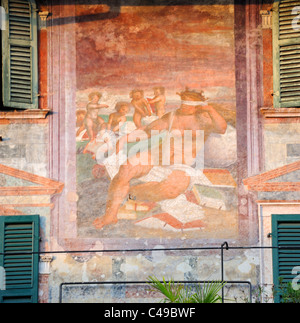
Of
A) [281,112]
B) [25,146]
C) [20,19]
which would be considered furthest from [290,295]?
[20,19]

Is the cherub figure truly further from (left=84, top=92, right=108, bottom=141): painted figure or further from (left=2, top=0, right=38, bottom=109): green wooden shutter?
(left=2, top=0, right=38, bottom=109): green wooden shutter

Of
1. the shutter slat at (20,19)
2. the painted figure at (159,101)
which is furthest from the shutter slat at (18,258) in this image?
the shutter slat at (20,19)

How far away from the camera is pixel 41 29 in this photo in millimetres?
12031

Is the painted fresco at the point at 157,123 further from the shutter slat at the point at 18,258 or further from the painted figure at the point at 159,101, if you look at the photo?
the shutter slat at the point at 18,258

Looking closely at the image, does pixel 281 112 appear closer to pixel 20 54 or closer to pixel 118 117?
pixel 118 117

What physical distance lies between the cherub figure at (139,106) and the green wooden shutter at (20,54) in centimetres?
134

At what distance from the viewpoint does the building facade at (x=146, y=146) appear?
1148 cm

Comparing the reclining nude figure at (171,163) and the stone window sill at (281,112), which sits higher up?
the stone window sill at (281,112)

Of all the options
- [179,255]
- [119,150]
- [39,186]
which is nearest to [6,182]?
[39,186]

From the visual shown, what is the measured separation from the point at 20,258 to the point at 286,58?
4.50 m

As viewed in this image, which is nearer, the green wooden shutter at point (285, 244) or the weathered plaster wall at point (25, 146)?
the green wooden shutter at point (285, 244)

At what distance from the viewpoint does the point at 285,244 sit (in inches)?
453
